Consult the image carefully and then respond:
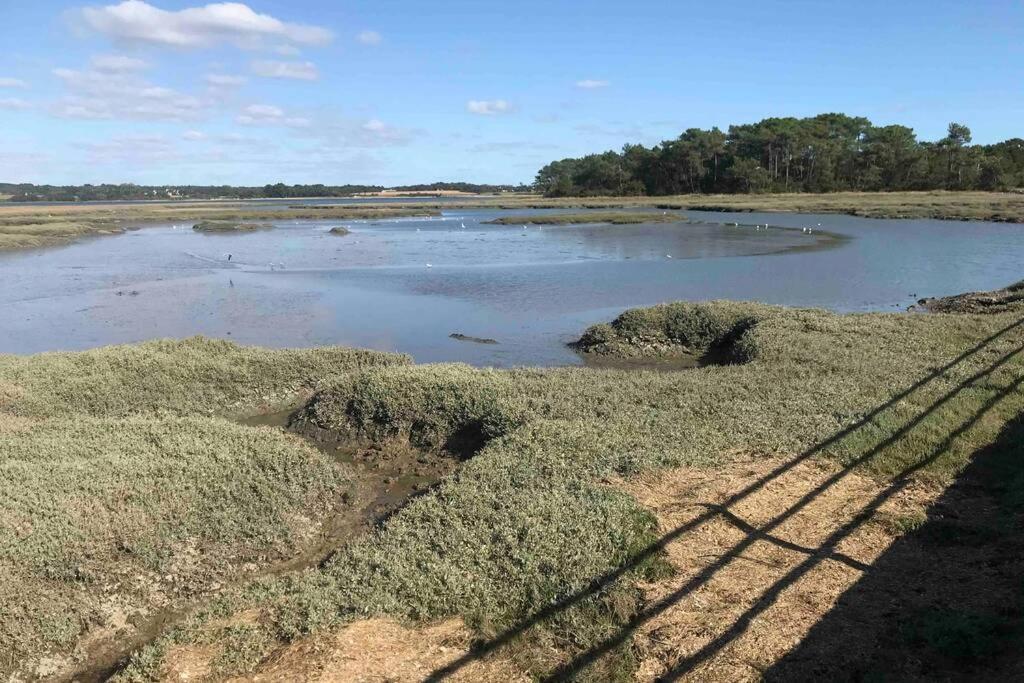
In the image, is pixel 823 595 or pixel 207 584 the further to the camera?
pixel 207 584

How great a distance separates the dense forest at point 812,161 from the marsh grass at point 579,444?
106050mm

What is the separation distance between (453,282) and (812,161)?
345ft

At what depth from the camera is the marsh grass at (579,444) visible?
301 inches

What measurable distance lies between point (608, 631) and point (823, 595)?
2.37 metres

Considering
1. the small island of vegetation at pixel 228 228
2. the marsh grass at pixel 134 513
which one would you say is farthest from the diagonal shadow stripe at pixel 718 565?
the small island of vegetation at pixel 228 228

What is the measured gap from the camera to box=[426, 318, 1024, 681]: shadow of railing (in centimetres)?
686

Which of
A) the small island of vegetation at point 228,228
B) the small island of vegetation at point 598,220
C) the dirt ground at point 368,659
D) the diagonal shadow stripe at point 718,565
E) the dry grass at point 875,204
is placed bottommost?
the dirt ground at point 368,659

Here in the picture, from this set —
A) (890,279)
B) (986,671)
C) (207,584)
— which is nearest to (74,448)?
(207,584)

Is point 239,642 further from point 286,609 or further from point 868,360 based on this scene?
point 868,360

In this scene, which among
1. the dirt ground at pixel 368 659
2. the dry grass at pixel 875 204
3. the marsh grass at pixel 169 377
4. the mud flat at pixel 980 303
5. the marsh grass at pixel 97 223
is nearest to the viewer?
the dirt ground at pixel 368 659

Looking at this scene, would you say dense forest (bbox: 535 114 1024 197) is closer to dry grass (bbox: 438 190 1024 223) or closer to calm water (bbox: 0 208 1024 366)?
dry grass (bbox: 438 190 1024 223)

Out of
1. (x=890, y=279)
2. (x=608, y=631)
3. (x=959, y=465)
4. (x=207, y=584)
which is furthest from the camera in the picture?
(x=890, y=279)

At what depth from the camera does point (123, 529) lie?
9.19 metres

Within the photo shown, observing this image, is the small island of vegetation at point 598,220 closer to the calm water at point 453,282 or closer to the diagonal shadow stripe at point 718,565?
the calm water at point 453,282
